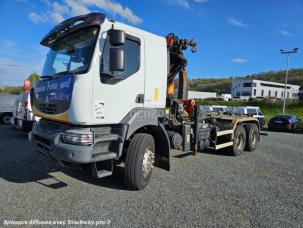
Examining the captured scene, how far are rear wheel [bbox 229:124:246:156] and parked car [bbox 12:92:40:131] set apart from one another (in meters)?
6.91

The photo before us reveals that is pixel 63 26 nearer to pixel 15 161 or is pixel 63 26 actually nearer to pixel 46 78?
pixel 46 78

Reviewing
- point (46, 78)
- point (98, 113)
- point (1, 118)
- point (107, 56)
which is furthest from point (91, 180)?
point (1, 118)

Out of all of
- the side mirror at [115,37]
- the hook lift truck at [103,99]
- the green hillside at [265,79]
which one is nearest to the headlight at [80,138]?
the hook lift truck at [103,99]

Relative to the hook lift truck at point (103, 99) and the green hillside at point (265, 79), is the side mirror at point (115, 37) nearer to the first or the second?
the hook lift truck at point (103, 99)

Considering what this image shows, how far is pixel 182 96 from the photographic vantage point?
24.4 feet

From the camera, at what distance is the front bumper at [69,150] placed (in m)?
4.21

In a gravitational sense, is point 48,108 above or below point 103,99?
below

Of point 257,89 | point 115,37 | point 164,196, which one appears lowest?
point 164,196

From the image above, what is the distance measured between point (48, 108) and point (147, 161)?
6.61 ft

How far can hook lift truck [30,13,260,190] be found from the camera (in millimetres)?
4324

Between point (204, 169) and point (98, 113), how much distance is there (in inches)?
138

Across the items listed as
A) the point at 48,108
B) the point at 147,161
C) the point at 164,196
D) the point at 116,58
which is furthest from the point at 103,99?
the point at 164,196

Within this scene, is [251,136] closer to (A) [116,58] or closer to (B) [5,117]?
(A) [116,58]

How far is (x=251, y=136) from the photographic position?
9.73m
